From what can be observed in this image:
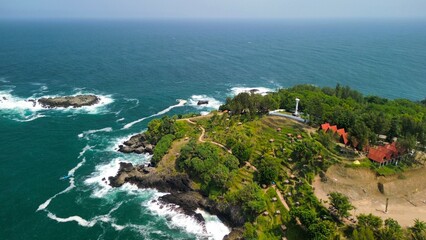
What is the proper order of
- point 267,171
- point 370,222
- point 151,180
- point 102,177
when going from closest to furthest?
point 370,222, point 267,171, point 151,180, point 102,177

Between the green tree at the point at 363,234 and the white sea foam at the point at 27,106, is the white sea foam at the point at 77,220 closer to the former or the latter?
the green tree at the point at 363,234

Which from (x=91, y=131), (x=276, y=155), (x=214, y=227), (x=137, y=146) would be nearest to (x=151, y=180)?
(x=137, y=146)

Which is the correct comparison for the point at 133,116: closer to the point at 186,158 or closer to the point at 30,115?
the point at 30,115

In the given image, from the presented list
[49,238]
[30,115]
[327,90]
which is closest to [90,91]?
[30,115]

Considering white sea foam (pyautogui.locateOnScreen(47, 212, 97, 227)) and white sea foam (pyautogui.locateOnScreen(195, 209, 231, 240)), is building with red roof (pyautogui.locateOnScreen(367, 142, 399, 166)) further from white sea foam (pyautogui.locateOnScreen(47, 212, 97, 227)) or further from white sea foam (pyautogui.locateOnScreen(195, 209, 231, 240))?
white sea foam (pyautogui.locateOnScreen(47, 212, 97, 227))

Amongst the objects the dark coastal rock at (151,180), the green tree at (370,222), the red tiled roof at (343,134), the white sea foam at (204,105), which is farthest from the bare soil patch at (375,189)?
the white sea foam at (204,105)

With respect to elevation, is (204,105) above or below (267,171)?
below

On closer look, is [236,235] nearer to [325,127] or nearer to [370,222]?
[370,222]

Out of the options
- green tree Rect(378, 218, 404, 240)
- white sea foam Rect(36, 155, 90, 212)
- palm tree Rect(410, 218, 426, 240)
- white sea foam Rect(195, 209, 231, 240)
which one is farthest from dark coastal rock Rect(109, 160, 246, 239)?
palm tree Rect(410, 218, 426, 240)

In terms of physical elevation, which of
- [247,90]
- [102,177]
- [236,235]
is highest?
[247,90]
